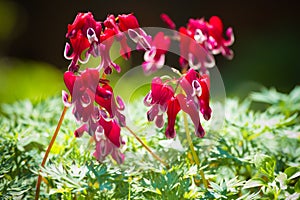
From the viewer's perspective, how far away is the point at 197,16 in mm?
4191

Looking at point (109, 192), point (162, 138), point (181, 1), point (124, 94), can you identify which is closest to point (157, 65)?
point (162, 138)

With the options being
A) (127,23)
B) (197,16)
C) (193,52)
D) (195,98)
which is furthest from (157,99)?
(197,16)

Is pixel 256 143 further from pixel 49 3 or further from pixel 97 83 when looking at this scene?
pixel 49 3

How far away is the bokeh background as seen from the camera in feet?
12.5

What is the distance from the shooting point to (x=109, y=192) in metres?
1.03

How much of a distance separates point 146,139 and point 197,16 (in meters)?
3.09

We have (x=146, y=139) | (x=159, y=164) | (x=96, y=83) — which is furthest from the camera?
(x=146, y=139)

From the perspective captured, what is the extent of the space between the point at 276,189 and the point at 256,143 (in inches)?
13.6

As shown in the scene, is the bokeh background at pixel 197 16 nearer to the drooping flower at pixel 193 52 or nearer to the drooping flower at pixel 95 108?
the drooping flower at pixel 193 52

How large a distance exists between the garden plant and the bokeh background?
2.43 meters

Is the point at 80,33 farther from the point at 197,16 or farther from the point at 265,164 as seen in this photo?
the point at 197,16

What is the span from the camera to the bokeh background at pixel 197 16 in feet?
12.5

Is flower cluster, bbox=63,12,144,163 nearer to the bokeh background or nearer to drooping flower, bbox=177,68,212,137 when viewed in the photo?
drooping flower, bbox=177,68,212,137

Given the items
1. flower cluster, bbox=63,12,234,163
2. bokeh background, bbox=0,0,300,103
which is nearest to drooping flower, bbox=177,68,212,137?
flower cluster, bbox=63,12,234,163
